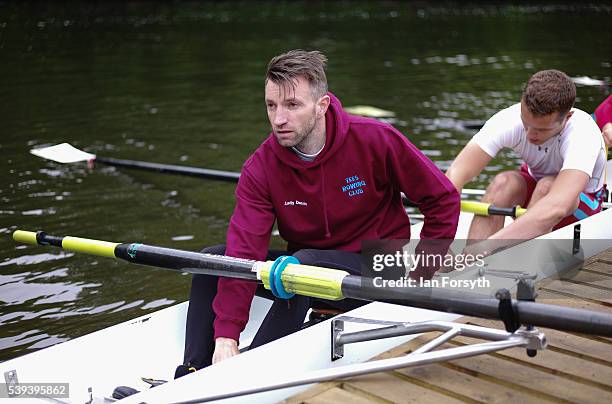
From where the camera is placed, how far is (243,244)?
370cm

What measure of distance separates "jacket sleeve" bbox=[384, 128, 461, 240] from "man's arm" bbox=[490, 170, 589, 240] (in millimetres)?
821

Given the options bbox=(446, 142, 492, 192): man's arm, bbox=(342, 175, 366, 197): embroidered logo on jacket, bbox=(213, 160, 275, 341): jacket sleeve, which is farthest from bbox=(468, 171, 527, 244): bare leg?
bbox=(213, 160, 275, 341): jacket sleeve

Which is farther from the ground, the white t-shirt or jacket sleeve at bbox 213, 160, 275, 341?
the white t-shirt

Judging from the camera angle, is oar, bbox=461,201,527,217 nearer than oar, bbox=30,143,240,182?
Yes

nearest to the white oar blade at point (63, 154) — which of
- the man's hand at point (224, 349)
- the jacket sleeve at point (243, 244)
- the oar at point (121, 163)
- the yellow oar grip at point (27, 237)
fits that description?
the oar at point (121, 163)

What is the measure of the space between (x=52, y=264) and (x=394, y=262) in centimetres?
365

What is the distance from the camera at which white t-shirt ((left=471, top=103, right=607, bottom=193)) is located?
4793 millimetres

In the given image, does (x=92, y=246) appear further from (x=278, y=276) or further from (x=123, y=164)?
(x=123, y=164)

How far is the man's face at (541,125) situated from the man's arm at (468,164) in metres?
0.38

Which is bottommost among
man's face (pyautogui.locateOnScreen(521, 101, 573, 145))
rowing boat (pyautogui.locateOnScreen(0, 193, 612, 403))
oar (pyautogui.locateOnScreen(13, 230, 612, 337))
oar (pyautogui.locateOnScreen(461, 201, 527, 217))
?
rowing boat (pyautogui.locateOnScreen(0, 193, 612, 403))

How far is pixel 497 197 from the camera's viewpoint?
5.52 metres

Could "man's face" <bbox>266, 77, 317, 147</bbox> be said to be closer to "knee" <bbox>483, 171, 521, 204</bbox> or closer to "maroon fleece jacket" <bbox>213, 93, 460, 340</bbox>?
"maroon fleece jacket" <bbox>213, 93, 460, 340</bbox>

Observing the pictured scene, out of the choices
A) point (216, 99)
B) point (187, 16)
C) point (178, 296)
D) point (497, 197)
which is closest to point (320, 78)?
point (497, 197)

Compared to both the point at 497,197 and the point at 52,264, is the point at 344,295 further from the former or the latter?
the point at 52,264
